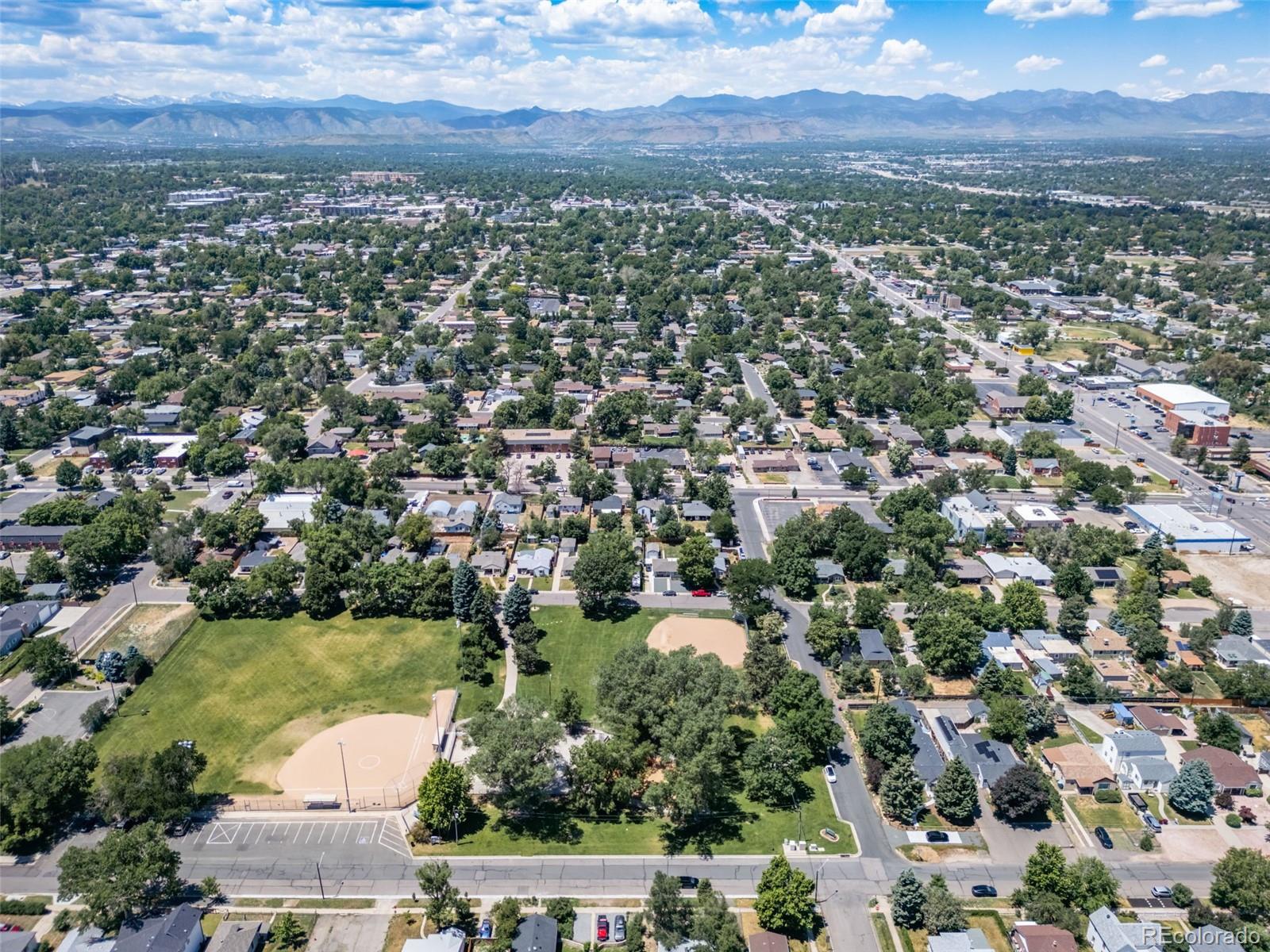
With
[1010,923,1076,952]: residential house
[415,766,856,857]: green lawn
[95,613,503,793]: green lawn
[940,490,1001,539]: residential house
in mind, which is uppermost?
[940,490,1001,539]: residential house

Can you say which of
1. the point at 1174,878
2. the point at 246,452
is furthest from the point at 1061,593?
the point at 246,452

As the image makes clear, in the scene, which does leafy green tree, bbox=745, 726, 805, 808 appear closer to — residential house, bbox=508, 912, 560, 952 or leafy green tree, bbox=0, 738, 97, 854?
residential house, bbox=508, 912, 560, 952

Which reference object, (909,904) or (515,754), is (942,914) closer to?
(909,904)

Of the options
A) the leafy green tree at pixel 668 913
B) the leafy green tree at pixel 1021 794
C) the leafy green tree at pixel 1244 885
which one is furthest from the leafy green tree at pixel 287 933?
the leafy green tree at pixel 1244 885

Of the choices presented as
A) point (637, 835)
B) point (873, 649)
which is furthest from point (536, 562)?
point (637, 835)

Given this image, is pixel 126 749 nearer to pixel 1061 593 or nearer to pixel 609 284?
pixel 1061 593

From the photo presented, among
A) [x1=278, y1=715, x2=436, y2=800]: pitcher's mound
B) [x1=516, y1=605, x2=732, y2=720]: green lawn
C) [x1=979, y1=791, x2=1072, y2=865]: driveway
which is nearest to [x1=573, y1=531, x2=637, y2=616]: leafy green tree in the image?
[x1=516, y1=605, x2=732, y2=720]: green lawn
